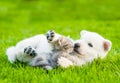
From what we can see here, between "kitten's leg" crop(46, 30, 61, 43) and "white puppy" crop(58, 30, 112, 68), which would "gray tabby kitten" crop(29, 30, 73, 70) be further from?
"white puppy" crop(58, 30, 112, 68)

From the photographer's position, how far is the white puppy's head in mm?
8094

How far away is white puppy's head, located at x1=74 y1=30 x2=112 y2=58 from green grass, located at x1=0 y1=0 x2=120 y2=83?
195 millimetres

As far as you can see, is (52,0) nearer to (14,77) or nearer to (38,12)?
(38,12)

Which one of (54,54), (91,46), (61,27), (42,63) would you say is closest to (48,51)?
(54,54)

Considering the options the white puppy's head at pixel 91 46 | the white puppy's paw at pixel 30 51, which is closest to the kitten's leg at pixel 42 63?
A: the white puppy's paw at pixel 30 51

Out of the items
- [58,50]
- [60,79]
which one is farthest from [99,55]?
[60,79]

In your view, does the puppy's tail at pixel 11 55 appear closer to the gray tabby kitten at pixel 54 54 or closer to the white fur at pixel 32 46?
the white fur at pixel 32 46

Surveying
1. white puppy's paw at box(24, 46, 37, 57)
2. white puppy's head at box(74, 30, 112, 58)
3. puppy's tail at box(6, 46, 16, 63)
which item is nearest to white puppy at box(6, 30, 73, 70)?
white puppy's paw at box(24, 46, 37, 57)

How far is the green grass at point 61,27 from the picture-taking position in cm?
733

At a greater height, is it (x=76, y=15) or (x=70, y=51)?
(x=76, y=15)

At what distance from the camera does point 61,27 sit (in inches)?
811

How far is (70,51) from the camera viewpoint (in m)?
7.97

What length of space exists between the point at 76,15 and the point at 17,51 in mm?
23486

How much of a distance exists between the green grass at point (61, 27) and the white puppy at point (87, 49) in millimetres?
159
